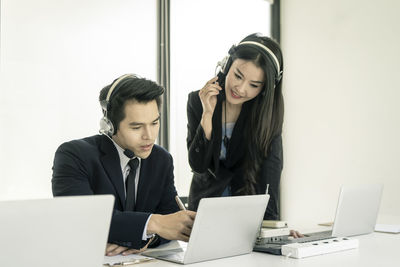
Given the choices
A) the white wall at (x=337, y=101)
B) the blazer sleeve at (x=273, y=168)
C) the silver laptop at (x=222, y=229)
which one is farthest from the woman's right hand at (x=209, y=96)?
the white wall at (x=337, y=101)

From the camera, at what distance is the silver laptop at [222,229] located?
1510 millimetres

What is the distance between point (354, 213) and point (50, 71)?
2.04 metres

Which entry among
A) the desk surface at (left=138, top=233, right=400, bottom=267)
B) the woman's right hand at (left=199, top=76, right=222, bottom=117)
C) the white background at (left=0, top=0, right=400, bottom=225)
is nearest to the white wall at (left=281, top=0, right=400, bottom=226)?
the white background at (left=0, top=0, right=400, bottom=225)

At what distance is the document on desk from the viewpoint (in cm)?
155

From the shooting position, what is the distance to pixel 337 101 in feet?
14.2

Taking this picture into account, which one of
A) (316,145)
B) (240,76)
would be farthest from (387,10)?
(240,76)

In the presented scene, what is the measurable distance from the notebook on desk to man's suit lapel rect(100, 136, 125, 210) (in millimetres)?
604

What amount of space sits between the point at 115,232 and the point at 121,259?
119 millimetres

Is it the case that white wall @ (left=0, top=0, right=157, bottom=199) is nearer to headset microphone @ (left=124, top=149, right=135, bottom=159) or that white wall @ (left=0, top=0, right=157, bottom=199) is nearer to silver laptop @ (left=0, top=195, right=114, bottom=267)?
headset microphone @ (left=124, top=149, right=135, bottom=159)

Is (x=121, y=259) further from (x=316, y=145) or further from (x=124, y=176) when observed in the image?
(x=316, y=145)

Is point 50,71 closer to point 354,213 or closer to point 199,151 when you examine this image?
point 199,151

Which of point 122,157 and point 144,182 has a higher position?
point 122,157

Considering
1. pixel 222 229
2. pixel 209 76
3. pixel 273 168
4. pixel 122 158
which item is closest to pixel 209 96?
pixel 273 168

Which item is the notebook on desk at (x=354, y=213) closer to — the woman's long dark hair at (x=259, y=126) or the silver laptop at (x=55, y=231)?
the woman's long dark hair at (x=259, y=126)
